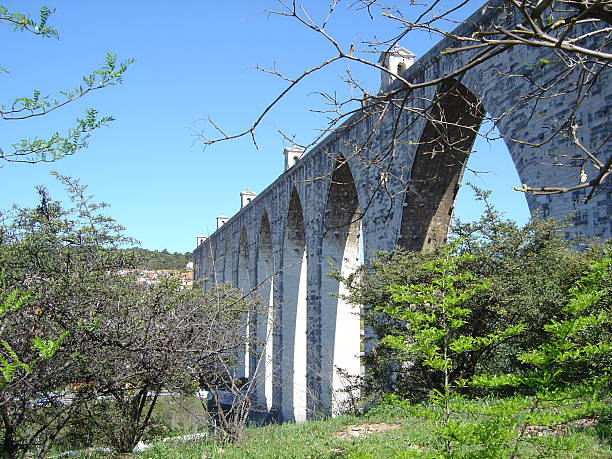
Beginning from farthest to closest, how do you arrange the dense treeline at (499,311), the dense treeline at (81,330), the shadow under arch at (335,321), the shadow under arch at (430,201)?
the shadow under arch at (335,321) < the shadow under arch at (430,201) < the dense treeline at (499,311) < the dense treeline at (81,330)

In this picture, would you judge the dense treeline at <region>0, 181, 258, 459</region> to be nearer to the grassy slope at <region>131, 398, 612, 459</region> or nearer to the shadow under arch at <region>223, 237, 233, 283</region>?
the grassy slope at <region>131, 398, 612, 459</region>

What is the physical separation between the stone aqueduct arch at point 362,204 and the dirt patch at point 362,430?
1.33 meters

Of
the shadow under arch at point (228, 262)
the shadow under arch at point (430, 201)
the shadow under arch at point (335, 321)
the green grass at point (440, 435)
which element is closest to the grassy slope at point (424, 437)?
the green grass at point (440, 435)

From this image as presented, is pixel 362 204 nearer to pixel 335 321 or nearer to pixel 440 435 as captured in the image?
pixel 335 321

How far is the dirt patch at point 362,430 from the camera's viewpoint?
217 inches

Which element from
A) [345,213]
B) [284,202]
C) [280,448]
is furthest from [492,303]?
[284,202]

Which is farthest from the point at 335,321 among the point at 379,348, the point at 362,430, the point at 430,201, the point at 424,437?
the point at 424,437

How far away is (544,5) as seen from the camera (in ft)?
6.14

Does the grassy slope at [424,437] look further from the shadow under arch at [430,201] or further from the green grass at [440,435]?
the shadow under arch at [430,201]

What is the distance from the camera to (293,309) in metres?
16.8

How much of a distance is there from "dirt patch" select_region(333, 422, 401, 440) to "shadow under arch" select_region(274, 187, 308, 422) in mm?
10600

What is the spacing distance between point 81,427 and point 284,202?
11097mm

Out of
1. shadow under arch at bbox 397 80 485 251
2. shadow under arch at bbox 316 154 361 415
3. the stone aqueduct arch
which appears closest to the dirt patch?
the stone aqueduct arch

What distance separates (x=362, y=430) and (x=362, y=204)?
5682mm
